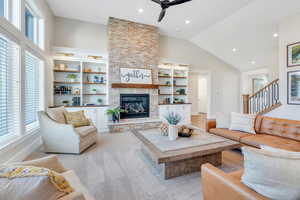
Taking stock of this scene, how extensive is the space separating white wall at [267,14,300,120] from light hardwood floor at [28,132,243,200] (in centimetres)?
241

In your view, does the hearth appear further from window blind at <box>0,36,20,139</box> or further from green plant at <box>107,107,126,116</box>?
window blind at <box>0,36,20,139</box>

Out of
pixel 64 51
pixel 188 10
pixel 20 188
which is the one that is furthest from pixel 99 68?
pixel 20 188

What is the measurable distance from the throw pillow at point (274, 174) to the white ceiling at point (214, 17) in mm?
4229

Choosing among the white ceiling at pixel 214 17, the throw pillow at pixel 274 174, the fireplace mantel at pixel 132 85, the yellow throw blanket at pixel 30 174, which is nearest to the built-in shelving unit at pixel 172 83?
the fireplace mantel at pixel 132 85

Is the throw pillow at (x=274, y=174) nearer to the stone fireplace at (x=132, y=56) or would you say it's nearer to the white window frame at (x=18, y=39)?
the white window frame at (x=18, y=39)

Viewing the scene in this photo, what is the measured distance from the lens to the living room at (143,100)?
1.12 m

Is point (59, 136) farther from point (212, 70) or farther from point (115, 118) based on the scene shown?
point (212, 70)

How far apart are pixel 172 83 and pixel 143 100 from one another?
5.16 feet

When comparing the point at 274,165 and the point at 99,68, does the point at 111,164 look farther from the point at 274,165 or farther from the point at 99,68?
the point at 99,68

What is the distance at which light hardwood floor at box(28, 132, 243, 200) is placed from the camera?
1.67m

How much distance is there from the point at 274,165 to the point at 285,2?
4811 millimetres

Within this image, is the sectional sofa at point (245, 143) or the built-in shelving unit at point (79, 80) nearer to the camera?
the sectional sofa at point (245, 143)

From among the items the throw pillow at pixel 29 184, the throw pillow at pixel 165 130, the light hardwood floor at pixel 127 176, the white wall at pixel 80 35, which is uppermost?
the white wall at pixel 80 35

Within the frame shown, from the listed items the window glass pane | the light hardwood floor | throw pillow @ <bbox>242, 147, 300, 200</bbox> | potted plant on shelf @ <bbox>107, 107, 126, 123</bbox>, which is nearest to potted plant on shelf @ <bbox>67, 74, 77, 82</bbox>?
the window glass pane
